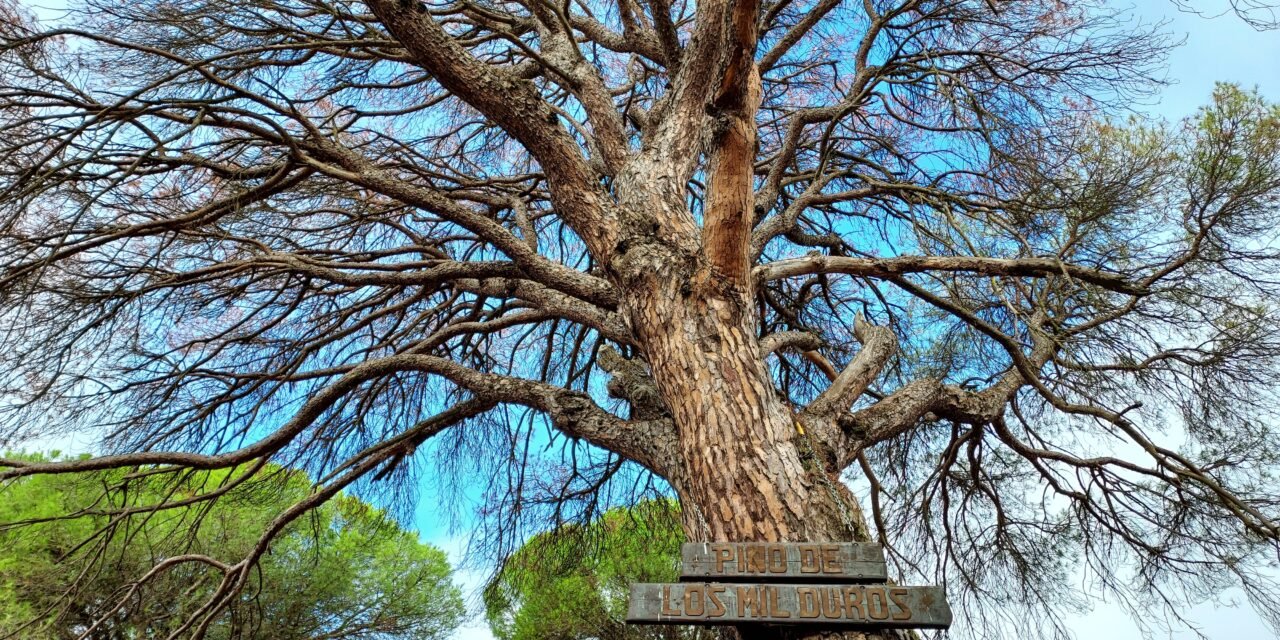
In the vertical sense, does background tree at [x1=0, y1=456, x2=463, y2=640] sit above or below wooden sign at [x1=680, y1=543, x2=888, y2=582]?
above

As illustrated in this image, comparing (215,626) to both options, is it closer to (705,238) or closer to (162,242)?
(162,242)

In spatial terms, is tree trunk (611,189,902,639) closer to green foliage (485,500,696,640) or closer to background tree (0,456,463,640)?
background tree (0,456,463,640)

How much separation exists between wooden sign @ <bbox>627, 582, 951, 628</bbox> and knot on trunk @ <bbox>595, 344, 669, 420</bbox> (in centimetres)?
99

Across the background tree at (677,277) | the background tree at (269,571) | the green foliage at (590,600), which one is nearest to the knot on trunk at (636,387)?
the background tree at (677,277)

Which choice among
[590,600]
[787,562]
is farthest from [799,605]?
[590,600]

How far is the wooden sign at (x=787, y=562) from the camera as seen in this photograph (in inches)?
84.3

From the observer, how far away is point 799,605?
2082mm

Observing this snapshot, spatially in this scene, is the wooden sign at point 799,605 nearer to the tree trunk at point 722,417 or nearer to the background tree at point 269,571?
the tree trunk at point 722,417

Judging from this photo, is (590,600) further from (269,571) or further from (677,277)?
(677,277)

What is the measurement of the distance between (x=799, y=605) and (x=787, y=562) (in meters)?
0.12

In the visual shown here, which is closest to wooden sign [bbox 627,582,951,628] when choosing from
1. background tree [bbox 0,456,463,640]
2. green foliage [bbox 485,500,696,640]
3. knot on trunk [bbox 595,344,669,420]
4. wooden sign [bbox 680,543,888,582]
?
wooden sign [bbox 680,543,888,582]

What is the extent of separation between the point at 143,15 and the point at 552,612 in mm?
8856

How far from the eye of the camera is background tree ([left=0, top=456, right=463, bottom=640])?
587cm

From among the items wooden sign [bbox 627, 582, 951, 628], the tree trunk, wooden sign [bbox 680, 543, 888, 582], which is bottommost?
wooden sign [bbox 627, 582, 951, 628]
